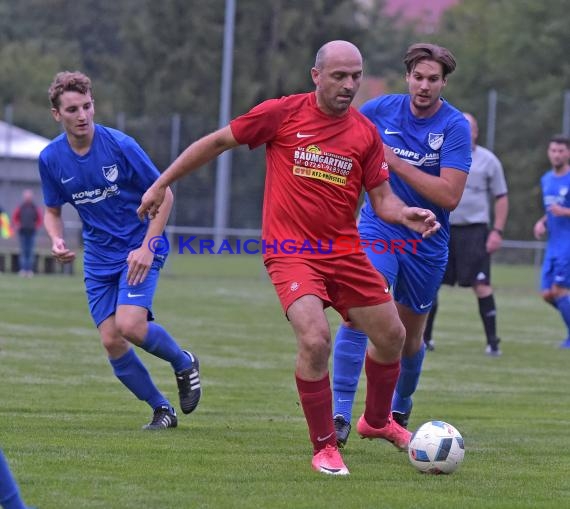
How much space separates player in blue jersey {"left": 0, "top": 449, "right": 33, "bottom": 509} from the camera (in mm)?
4637

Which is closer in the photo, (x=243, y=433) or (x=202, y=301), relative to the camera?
(x=243, y=433)

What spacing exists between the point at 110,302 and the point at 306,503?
2.46 metres

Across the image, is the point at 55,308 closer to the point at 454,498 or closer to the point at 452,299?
the point at 452,299

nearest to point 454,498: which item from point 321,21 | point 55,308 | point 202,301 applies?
point 55,308

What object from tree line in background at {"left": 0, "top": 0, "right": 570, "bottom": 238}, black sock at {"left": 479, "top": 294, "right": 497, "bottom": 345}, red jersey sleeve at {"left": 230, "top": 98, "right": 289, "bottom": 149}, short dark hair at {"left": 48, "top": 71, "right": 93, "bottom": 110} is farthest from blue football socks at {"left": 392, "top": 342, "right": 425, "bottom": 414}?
tree line in background at {"left": 0, "top": 0, "right": 570, "bottom": 238}

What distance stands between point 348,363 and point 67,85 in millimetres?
2215

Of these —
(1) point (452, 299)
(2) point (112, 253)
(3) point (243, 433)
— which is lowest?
(1) point (452, 299)

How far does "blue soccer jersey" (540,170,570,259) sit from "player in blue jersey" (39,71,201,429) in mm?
7513

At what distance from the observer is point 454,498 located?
5781 mm

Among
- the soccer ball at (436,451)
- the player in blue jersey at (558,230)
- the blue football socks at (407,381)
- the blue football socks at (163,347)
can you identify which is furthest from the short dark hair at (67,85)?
the player in blue jersey at (558,230)

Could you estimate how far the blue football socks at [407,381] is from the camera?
25.1 ft

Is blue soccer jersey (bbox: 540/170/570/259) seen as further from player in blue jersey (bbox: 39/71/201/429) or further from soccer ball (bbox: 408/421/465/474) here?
soccer ball (bbox: 408/421/465/474)

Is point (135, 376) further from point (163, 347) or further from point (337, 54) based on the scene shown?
point (337, 54)

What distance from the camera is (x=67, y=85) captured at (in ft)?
24.1
